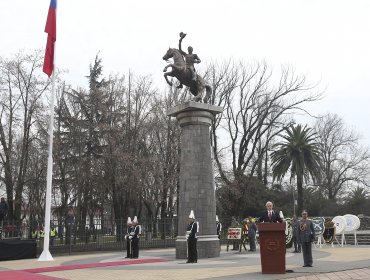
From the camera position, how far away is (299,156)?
46781 mm

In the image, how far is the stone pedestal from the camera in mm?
19000

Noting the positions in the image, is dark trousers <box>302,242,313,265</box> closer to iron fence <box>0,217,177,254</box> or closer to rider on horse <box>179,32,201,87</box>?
rider on horse <box>179,32,201,87</box>

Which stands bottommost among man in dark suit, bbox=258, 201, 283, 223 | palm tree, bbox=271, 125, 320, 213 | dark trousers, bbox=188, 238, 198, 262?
dark trousers, bbox=188, 238, 198, 262

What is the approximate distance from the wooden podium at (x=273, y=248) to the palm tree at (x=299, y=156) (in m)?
35.1

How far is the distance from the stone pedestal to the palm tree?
2788 centimetres

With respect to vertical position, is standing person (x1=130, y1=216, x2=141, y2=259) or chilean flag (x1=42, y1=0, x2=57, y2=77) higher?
chilean flag (x1=42, y1=0, x2=57, y2=77)

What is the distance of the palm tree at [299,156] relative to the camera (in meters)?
46.7

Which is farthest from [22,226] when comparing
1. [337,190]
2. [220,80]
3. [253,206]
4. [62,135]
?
[337,190]

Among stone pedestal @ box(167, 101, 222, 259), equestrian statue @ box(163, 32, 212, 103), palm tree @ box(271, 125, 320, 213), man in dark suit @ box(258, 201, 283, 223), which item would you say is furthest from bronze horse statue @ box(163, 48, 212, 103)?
palm tree @ box(271, 125, 320, 213)

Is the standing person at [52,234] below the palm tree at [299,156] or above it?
below

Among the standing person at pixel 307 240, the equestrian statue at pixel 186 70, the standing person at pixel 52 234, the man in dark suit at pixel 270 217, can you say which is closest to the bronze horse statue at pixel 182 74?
the equestrian statue at pixel 186 70

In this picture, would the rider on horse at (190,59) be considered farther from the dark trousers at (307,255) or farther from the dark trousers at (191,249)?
the dark trousers at (307,255)

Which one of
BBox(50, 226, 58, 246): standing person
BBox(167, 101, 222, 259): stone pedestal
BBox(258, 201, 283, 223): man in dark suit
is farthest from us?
BBox(50, 226, 58, 246): standing person

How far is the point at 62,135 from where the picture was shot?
36.7 meters
